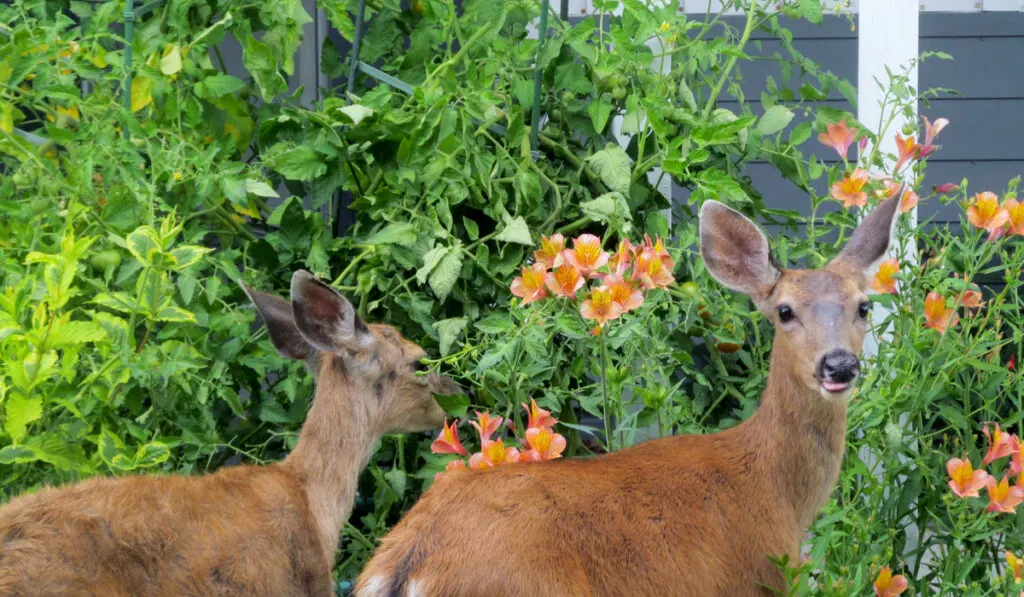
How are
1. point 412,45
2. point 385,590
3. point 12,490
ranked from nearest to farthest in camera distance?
point 385,590, point 12,490, point 412,45

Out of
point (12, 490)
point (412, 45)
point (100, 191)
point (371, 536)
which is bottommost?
point (371, 536)

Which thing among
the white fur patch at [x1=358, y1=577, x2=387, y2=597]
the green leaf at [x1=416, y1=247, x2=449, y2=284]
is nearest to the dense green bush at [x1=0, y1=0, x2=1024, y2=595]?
the green leaf at [x1=416, y1=247, x2=449, y2=284]

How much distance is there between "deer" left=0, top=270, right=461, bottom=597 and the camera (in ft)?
10.5

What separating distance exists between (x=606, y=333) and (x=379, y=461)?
140cm

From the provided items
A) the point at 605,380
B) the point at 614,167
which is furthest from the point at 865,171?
the point at 605,380

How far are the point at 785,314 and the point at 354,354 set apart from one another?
1.39 m

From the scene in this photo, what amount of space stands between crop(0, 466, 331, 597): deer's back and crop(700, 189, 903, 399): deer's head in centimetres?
148

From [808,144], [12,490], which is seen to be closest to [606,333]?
[12,490]

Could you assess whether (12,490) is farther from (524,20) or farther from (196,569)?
(524,20)

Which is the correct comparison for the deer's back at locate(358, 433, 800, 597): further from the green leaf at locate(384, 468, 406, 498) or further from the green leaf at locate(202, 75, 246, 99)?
the green leaf at locate(202, 75, 246, 99)

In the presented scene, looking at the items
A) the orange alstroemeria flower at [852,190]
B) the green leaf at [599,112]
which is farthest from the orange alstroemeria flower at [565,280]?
the orange alstroemeria flower at [852,190]

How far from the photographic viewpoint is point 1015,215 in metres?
4.08

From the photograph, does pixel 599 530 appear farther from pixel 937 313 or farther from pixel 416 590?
pixel 937 313

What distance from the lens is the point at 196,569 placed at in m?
3.39
